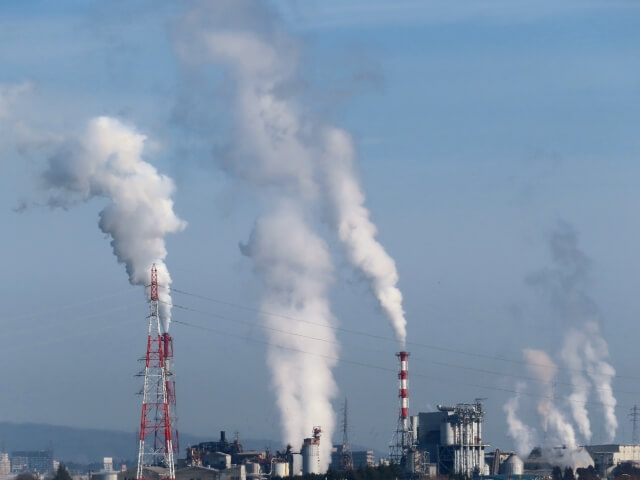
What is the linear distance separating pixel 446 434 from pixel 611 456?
2882 centimetres

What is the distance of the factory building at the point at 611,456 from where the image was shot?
138 meters

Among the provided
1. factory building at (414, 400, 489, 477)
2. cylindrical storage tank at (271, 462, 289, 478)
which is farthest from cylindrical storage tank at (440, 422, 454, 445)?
cylindrical storage tank at (271, 462, 289, 478)

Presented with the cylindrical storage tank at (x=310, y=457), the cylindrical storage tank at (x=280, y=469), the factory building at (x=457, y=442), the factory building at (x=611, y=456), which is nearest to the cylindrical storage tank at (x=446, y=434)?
the factory building at (x=457, y=442)

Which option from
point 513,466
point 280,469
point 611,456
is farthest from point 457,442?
point 611,456

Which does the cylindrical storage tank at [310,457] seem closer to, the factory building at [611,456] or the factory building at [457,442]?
the factory building at [457,442]

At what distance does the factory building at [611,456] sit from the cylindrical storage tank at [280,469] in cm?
3852

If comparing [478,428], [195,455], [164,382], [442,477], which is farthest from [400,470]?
[164,382]

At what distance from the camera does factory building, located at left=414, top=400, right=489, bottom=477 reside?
122 metres

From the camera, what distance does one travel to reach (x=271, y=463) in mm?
122500

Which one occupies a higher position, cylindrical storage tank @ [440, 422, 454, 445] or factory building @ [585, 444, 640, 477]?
cylindrical storage tank @ [440, 422, 454, 445]

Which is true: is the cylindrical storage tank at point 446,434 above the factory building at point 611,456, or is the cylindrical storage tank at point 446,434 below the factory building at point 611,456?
above

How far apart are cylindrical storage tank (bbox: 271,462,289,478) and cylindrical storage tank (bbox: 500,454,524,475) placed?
2490 centimetres

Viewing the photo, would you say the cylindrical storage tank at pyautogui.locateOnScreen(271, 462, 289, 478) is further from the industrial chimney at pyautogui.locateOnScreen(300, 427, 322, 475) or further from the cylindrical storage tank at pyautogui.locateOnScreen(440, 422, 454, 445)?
the cylindrical storage tank at pyautogui.locateOnScreen(440, 422, 454, 445)

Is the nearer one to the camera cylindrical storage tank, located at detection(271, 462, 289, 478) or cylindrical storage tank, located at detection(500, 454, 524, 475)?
cylindrical storage tank, located at detection(271, 462, 289, 478)
